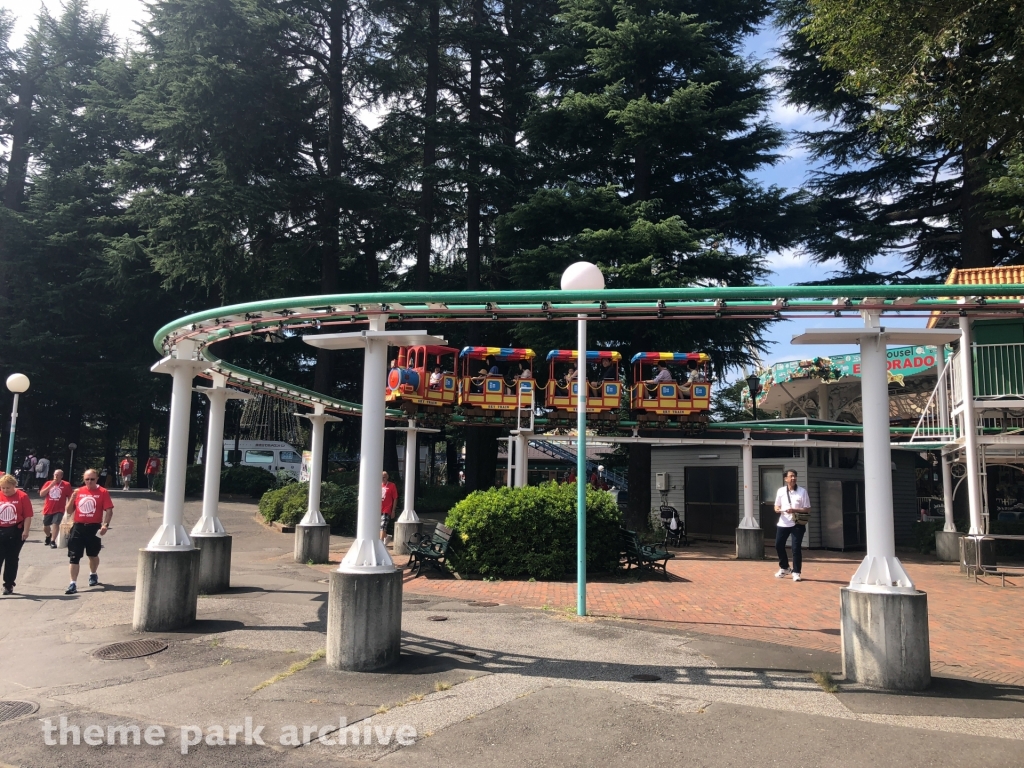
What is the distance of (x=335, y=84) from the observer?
28.3 metres

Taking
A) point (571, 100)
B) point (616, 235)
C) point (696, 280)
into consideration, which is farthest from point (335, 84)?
point (696, 280)

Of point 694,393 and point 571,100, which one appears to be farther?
point 571,100

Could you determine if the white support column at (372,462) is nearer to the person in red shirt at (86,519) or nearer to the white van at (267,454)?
the person in red shirt at (86,519)

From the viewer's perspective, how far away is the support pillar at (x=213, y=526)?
11.1 m

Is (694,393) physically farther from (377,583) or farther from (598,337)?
(377,583)

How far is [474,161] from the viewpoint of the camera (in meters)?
26.5

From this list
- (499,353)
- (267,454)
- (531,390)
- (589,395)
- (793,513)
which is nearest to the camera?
(793,513)

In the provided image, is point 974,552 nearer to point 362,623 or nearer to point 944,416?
point 944,416

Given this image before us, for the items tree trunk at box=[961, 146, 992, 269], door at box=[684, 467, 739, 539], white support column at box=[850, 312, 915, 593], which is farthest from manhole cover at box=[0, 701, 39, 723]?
tree trunk at box=[961, 146, 992, 269]

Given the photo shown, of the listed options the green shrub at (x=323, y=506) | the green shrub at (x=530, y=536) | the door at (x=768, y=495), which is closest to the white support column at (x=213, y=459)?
the green shrub at (x=530, y=536)

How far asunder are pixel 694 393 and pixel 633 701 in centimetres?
1199

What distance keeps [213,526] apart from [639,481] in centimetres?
1350

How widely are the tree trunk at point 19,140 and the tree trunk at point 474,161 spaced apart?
2603 centimetres

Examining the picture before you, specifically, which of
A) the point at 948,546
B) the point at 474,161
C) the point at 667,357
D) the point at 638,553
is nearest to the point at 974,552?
the point at 948,546
